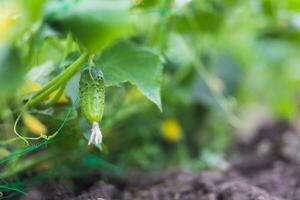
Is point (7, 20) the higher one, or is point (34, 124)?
point (7, 20)

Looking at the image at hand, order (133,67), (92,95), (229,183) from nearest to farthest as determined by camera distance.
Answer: (92,95), (133,67), (229,183)

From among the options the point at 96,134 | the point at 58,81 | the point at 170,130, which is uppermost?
the point at 170,130

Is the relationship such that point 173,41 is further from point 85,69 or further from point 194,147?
point 85,69

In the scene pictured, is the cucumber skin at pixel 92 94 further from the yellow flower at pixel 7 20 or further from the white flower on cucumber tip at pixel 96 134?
the yellow flower at pixel 7 20

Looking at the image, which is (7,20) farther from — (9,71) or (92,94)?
(92,94)

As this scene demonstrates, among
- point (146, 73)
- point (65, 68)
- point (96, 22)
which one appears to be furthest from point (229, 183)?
point (96, 22)

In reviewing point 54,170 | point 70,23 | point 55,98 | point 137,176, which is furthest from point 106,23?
point 137,176
